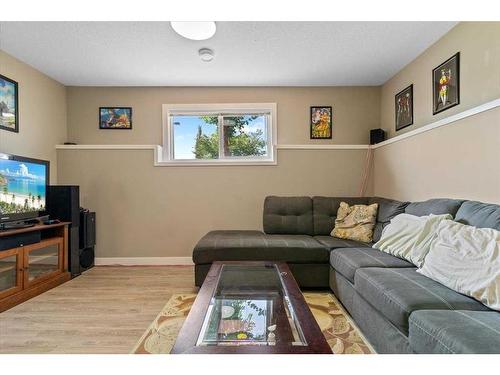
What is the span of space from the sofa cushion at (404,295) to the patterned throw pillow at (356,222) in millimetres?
962

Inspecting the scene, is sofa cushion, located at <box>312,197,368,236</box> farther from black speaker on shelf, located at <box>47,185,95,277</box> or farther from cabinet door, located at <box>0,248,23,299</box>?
cabinet door, located at <box>0,248,23,299</box>

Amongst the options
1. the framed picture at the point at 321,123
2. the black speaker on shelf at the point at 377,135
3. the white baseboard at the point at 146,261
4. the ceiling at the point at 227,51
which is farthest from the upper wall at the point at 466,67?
the white baseboard at the point at 146,261

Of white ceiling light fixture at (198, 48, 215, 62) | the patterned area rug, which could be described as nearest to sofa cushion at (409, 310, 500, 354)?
the patterned area rug

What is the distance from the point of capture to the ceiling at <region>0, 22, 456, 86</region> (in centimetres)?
236

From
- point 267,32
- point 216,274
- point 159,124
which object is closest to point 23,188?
point 159,124

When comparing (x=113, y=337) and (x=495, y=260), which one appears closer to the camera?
(x=495, y=260)

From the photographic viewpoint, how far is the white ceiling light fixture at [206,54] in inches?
107

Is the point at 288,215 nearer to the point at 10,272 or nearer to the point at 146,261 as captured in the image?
the point at 146,261

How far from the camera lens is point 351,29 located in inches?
93.4

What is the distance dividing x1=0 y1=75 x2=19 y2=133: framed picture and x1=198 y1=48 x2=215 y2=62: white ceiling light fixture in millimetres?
1974

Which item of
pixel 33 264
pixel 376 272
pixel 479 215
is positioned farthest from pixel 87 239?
pixel 479 215

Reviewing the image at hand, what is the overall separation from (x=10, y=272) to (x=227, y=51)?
2786 mm

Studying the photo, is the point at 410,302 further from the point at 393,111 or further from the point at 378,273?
the point at 393,111

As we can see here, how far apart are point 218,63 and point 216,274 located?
2.24 meters
